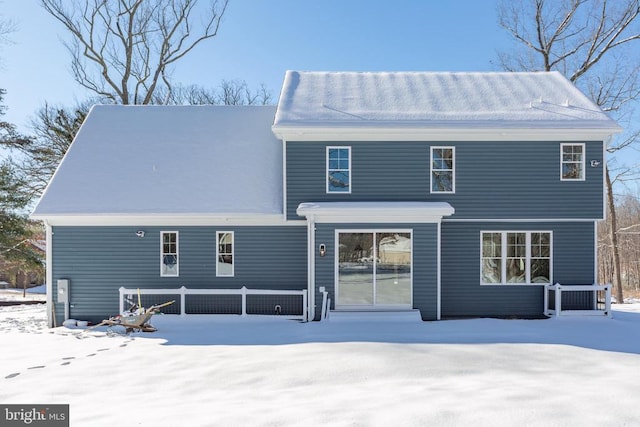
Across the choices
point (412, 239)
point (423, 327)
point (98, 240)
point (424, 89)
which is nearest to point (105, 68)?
point (98, 240)

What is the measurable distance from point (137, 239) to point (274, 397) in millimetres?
8143

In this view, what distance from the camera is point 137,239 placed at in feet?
40.4

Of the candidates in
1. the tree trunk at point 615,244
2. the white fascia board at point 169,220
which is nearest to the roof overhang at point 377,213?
the white fascia board at point 169,220

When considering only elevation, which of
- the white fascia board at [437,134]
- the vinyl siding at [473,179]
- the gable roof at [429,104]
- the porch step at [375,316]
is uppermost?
the gable roof at [429,104]

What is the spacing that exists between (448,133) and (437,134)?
0.98 ft

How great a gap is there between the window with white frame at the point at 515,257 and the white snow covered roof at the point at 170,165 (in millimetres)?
6084

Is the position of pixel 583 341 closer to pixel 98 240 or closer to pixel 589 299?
pixel 589 299

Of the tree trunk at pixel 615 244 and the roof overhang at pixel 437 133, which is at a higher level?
the roof overhang at pixel 437 133

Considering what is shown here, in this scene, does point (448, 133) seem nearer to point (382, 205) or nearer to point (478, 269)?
point (382, 205)

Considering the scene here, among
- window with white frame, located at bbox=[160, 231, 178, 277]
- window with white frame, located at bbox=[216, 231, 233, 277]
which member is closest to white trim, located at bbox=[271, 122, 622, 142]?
window with white frame, located at bbox=[216, 231, 233, 277]

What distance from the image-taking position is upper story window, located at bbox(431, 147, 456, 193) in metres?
12.2

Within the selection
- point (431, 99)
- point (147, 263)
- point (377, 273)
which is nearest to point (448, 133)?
point (431, 99)

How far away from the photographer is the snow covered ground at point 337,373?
4.98 m

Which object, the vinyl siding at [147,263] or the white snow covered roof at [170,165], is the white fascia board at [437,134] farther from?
the vinyl siding at [147,263]
